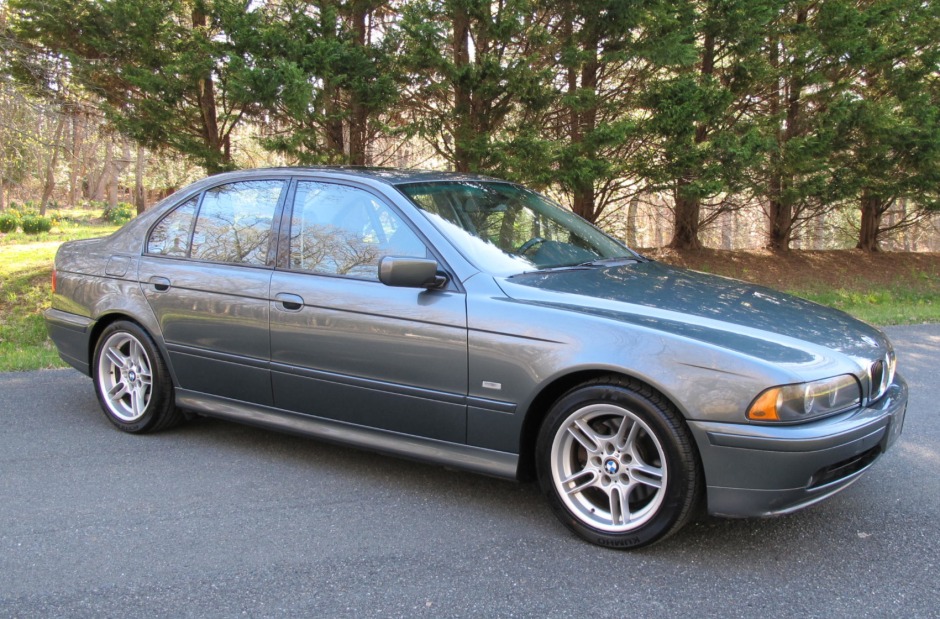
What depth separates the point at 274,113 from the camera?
9.97 metres

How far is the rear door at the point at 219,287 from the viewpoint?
4172mm

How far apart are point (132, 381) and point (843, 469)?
401 cm

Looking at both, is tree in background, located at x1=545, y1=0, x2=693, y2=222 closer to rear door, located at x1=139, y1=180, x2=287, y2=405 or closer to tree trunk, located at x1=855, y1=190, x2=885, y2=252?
rear door, located at x1=139, y1=180, x2=287, y2=405

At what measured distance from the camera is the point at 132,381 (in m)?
4.81

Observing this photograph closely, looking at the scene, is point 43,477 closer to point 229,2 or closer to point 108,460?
point 108,460

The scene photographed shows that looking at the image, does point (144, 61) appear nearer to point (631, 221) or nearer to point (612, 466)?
point (612, 466)

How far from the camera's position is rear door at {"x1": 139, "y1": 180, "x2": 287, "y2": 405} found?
417 centimetres

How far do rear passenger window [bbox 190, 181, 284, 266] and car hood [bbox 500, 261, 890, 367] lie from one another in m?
1.55

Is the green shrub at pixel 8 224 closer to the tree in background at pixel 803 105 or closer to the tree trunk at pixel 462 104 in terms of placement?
the tree trunk at pixel 462 104

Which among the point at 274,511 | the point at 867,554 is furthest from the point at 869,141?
the point at 274,511

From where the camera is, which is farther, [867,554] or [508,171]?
[508,171]

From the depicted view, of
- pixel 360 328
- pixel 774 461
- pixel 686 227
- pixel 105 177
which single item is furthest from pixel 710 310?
pixel 105 177

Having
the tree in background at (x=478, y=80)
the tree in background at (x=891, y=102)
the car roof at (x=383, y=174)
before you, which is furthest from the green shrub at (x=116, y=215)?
the car roof at (x=383, y=174)

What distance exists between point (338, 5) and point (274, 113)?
1.85 metres
